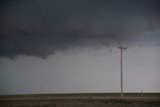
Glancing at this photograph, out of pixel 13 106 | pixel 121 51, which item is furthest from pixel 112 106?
pixel 121 51

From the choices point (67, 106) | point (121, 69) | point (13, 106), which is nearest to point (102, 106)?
point (67, 106)

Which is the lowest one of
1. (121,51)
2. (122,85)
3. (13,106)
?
(13,106)

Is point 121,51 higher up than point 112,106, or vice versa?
point 121,51

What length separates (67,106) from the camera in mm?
14859

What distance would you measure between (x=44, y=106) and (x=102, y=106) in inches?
105

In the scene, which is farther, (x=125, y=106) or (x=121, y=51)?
(x=121, y=51)

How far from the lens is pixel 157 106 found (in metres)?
14.8

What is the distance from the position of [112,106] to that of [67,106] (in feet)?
6.90

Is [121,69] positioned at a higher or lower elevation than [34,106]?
higher

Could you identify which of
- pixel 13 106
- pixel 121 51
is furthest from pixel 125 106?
pixel 121 51

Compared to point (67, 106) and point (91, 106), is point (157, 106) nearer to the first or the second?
point (91, 106)

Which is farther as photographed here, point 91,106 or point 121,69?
point 121,69

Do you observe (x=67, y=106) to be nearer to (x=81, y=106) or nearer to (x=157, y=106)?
(x=81, y=106)

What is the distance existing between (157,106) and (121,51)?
11546mm
